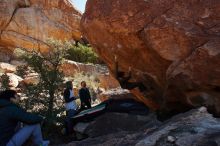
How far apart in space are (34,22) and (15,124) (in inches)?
1152

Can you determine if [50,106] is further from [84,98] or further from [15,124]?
[15,124]

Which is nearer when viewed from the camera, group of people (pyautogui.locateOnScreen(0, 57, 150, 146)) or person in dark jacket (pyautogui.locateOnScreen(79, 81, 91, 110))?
group of people (pyautogui.locateOnScreen(0, 57, 150, 146))

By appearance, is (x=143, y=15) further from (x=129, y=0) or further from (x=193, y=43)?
(x=193, y=43)

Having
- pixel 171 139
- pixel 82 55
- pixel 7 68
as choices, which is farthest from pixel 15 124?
pixel 82 55

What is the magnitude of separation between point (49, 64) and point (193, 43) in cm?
764

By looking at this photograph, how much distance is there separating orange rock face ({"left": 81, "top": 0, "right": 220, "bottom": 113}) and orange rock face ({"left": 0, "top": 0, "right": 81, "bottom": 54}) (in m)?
26.5

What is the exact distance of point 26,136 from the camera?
8.16m

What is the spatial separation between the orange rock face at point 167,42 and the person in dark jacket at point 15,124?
94.7 inches

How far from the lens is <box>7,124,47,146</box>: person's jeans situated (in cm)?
805

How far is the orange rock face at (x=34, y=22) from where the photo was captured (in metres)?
36.2

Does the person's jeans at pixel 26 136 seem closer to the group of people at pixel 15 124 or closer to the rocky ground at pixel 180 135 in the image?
the group of people at pixel 15 124

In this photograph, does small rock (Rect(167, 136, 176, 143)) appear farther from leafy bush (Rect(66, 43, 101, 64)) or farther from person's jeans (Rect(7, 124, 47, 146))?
leafy bush (Rect(66, 43, 101, 64))

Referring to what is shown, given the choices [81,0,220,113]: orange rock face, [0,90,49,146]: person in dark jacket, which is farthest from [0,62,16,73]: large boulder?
[0,90,49,146]: person in dark jacket

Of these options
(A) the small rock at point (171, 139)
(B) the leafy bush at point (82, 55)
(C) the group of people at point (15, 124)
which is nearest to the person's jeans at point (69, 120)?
(C) the group of people at point (15, 124)
